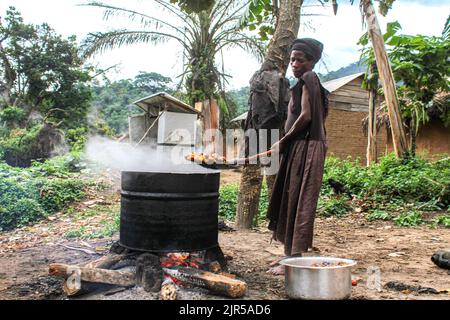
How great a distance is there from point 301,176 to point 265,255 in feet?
5.04

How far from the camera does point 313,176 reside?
3.40 meters

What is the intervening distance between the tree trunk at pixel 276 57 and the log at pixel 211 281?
2236 millimetres

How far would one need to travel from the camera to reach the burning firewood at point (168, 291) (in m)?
2.96

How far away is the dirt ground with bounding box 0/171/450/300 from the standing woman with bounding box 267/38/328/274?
51 cm

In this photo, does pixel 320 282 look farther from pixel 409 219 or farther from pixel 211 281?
pixel 409 219

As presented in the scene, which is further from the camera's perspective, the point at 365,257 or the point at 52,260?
the point at 365,257

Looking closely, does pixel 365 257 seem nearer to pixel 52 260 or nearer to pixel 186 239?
pixel 186 239

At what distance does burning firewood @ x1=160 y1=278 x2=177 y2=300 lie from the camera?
2959 mm

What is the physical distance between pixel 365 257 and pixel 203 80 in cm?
1035

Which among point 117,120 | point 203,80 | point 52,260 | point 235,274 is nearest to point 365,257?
point 235,274

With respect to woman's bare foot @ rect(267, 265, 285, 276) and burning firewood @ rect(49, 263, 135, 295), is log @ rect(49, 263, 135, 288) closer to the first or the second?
burning firewood @ rect(49, 263, 135, 295)

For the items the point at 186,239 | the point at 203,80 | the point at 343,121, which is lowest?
the point at 186,239

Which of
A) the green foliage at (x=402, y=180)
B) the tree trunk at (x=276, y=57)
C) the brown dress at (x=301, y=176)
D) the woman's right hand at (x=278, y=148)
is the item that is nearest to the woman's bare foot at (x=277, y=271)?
the brown dress at (x=301, y=176)

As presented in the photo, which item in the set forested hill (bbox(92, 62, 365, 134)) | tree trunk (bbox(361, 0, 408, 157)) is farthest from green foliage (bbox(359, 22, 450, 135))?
forested hill (bbox(92, 62, 365, 134))
